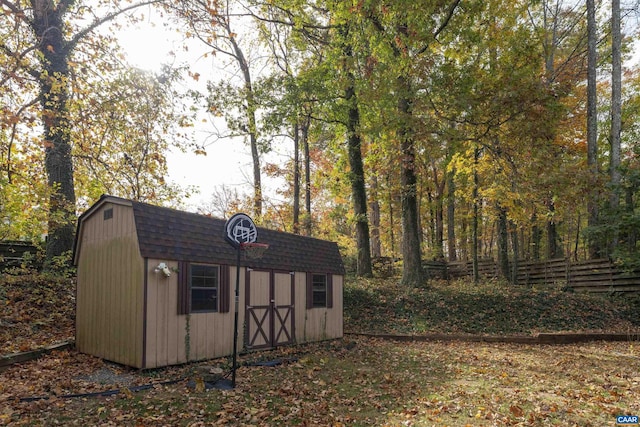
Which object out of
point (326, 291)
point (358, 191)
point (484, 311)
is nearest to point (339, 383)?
point (326, 291)

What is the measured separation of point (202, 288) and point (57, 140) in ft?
24.2

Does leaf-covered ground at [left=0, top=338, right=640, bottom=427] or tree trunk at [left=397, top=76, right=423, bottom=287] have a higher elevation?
tree trunk at [left=397, top=76, right=423, bottom=287]

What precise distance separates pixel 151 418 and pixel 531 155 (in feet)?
39.1

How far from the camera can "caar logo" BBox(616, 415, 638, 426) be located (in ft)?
15.0

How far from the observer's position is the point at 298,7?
13.8 metres

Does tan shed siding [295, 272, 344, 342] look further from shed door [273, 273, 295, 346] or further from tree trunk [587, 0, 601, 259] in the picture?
tree trunk [587, 0, 601, 259]

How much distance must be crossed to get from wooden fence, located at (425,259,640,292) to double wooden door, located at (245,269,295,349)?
37.4ft

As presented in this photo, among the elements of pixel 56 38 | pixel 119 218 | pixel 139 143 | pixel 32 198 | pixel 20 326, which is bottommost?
pixel 20 326

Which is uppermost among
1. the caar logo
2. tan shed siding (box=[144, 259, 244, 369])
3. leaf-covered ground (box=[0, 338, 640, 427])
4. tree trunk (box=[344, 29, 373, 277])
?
tree trunk (box=[344, 29, 373, 277])

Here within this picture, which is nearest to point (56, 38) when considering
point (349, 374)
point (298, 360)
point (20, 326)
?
point (20, 326)

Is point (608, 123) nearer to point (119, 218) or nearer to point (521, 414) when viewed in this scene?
point (521, 414)

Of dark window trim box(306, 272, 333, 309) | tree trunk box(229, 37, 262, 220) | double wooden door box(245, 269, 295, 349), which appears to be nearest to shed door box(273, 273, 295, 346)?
double wooden door box(245, 269, 295, 349)

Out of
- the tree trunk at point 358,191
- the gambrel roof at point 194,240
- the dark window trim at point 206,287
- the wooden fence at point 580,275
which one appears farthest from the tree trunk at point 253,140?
the wooden fence at point 580,275

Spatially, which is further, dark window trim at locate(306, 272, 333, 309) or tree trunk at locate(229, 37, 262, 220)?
tree trunk at locate(229, 37, 262, 220)
